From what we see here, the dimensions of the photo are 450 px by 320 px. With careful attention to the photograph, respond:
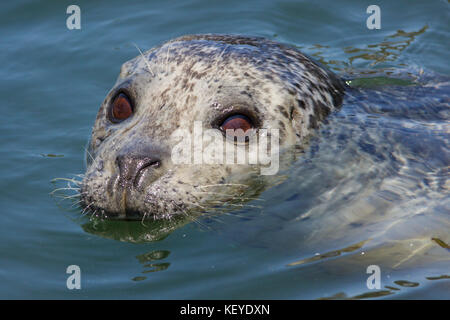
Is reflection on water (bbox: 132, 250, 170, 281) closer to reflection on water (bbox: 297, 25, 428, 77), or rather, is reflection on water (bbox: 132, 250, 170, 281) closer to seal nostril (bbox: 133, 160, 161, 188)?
seal nostril (bbox: 133, 160, 161, 188)

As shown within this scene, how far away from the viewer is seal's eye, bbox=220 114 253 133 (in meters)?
5.32

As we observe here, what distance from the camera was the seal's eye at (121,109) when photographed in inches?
223

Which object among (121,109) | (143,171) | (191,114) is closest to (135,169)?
(143,171)

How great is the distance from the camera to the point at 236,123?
5324mm

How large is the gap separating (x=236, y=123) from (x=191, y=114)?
0.31 metres

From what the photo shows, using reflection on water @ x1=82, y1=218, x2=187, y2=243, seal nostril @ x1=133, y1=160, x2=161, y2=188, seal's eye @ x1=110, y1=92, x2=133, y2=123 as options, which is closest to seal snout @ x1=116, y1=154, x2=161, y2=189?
seal nostril @ x1=133, y1=160, x2=161, y2=188

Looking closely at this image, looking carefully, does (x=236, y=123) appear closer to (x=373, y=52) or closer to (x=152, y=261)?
(x=152, y=261)

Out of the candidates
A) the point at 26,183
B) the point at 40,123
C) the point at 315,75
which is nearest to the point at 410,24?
the point at 315,75

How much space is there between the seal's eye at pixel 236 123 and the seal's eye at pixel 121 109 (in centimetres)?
75

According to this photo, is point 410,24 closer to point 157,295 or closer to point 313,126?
point 313,126

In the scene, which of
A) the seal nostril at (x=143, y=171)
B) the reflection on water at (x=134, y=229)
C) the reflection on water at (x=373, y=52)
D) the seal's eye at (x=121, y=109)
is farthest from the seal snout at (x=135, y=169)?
the reflection on water at (x=373, y=52)

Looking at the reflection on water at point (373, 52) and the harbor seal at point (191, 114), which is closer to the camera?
the harbor seal at point (191, 114)

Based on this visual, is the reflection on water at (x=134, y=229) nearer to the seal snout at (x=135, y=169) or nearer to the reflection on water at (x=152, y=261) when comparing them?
the reflection on water at (x=152, y=261)
